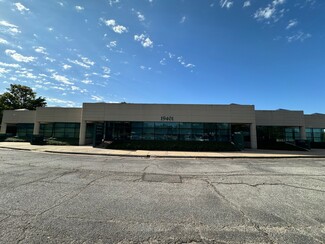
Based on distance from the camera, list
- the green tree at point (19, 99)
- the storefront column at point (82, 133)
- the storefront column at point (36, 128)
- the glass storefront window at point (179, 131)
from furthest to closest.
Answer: the green tree at point (19, 99) < the storefront column at point (36, 128) < the storefront column at point (82, 133) < the glass storefront window at point (179, 131)

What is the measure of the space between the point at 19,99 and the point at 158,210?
6210 cm

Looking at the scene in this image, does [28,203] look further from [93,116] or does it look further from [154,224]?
[93,116]

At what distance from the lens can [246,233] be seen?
3.40 m

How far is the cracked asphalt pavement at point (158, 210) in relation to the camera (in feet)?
10.7

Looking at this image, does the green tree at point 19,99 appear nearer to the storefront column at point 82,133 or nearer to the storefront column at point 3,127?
the storefront column at point 3,127

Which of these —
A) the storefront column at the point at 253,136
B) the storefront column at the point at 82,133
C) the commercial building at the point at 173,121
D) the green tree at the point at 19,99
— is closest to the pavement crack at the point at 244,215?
the commercial building at the point at 173,121

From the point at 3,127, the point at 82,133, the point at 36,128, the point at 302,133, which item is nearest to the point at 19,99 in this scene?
the point at 3,127

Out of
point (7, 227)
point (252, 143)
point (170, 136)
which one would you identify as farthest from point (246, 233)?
point (252, 143)

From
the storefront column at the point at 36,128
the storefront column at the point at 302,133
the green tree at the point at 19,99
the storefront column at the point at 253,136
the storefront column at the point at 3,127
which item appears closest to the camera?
the storefront column at the point at 253,136

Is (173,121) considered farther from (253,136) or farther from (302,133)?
(302,133)

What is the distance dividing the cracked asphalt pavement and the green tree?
5365cm

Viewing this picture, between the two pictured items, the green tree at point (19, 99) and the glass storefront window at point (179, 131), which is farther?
the green tree at point (19, 99)

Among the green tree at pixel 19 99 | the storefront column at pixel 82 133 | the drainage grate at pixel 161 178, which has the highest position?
the green tree at pixel 19 99

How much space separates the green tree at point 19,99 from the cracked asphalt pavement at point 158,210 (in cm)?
5365
